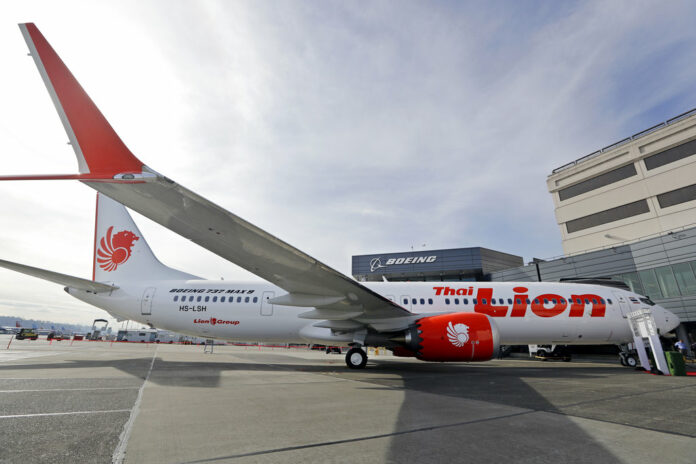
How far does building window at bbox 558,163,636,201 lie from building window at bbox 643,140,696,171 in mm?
1178

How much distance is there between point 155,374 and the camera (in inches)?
305

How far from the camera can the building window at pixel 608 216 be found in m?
27.0

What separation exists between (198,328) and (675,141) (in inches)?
1477

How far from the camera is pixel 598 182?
30.2 metres

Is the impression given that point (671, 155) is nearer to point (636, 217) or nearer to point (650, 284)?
point (636, 217)

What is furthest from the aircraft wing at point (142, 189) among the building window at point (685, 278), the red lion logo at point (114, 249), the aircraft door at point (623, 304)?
the building window at point (685, 278)

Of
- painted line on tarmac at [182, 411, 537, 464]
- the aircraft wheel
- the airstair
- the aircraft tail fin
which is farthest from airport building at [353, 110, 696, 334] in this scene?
the aircraft tail fin

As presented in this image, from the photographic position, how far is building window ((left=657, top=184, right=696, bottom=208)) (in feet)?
79.3

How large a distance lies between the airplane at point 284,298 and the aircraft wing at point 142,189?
0.8 inches

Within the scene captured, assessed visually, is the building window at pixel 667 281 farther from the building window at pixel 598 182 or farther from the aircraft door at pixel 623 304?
the aircraft door at pixel 623 304

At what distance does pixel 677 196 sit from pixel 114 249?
127ft

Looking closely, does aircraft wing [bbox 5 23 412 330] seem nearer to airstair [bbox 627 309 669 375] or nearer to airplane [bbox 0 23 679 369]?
airplane [bbox 0 23 679 369]

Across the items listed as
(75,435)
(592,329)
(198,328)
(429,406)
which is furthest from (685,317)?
(75,435)

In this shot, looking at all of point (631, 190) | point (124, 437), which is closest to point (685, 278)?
point (631, 190)
